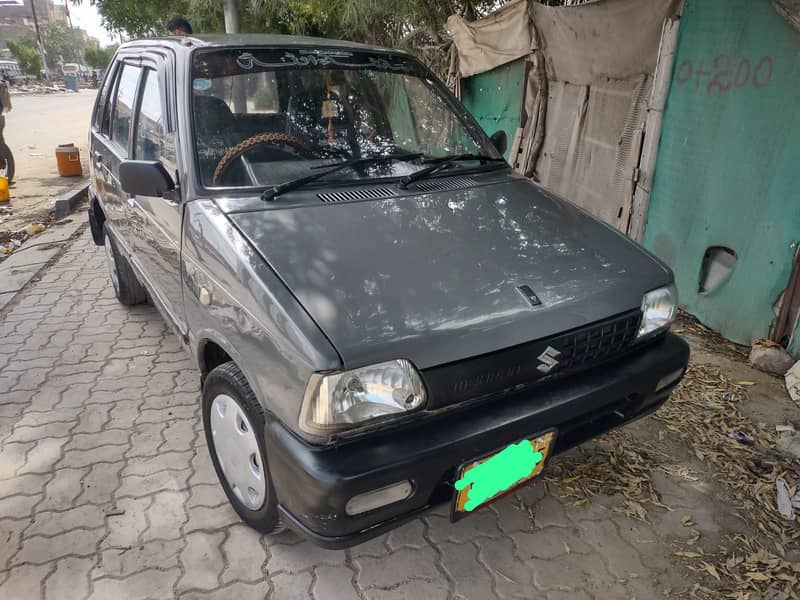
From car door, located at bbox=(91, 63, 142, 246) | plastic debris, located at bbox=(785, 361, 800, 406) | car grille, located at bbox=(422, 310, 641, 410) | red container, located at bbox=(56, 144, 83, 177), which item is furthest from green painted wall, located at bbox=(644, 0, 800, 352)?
red container, located at bbox=(56, 144, 83, 177)

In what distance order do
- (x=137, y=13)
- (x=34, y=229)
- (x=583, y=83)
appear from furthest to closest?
(x=137, y=13), (x=34, y=229), (x=583, y=83)

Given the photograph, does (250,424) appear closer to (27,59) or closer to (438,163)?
(438,163)

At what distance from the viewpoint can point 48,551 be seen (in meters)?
2.19

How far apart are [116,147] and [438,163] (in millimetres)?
2101

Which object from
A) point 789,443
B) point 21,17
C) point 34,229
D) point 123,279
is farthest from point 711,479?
point 21,17

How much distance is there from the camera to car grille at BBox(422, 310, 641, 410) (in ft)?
5.65

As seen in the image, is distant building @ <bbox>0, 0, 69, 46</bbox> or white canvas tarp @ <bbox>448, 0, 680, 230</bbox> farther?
distant building @ <bbox>0, 0, 69, 46</bbox>

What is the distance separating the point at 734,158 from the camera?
142 inches

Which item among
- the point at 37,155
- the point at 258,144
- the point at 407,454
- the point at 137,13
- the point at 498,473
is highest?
the point at 137,13

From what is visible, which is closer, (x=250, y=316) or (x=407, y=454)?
(x=407, y=454)

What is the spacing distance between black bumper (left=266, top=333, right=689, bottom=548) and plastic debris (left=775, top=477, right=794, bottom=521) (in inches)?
45.0

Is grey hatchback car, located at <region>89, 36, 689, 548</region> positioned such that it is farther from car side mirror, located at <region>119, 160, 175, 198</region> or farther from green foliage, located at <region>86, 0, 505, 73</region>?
green foliage, located at <region>86, 0, 505, 73</region>

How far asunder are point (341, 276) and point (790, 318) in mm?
3067

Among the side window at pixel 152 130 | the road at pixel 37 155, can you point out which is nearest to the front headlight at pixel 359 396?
the side window at pixel 152 130
